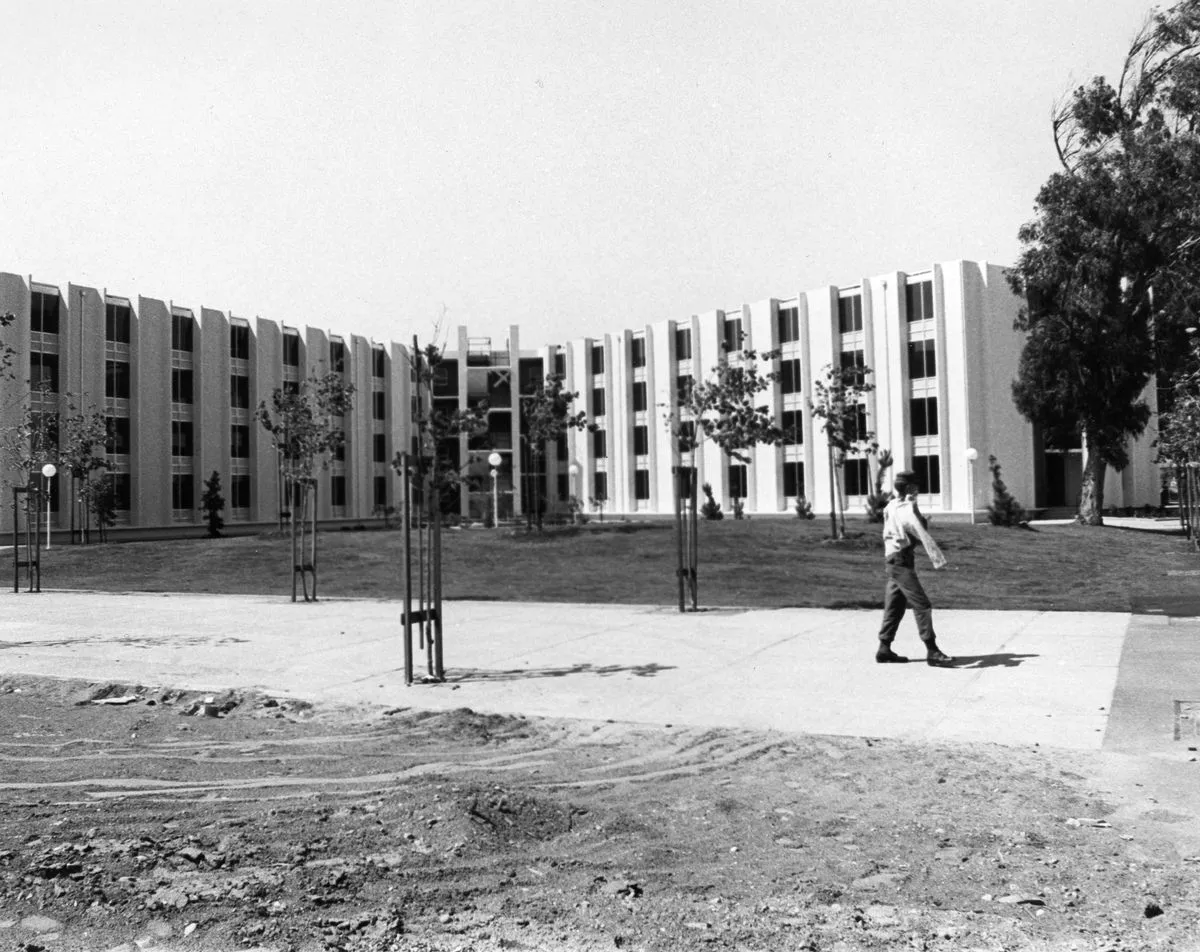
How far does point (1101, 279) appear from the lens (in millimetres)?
36625

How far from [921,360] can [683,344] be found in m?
15.6

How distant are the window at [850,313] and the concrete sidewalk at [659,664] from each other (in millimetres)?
37480

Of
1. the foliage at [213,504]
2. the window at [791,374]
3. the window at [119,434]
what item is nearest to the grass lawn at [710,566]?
the foliage at [213,504]

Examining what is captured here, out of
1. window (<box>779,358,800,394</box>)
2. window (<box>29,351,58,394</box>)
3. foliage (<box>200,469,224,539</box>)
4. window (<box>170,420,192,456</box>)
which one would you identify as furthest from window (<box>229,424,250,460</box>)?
window (<box>779,358,800,394</box>)

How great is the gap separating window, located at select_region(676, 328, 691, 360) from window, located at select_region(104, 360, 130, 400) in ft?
96.9

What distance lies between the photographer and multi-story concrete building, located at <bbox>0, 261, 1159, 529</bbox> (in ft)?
156

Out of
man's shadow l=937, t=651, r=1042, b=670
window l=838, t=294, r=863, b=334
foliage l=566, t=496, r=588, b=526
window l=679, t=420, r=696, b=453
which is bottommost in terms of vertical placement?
man's shadow l=937, t=651, r=1042, b=670

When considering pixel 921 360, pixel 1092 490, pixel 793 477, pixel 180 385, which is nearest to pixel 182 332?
pixel 180 385

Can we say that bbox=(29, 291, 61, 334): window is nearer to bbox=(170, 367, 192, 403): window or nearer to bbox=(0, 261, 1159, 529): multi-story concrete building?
bbox=(0, 261, 1159, 529): multi-story concrete building

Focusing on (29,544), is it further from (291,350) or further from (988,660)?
(291,350)

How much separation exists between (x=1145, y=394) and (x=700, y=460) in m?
23.0

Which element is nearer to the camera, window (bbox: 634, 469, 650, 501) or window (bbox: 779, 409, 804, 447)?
window (bbox: 779, 409, 804, 447)

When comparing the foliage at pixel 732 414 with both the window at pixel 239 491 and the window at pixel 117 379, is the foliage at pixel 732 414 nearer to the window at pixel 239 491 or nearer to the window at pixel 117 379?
the window at pixel 117 379

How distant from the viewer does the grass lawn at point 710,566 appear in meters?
19.2
